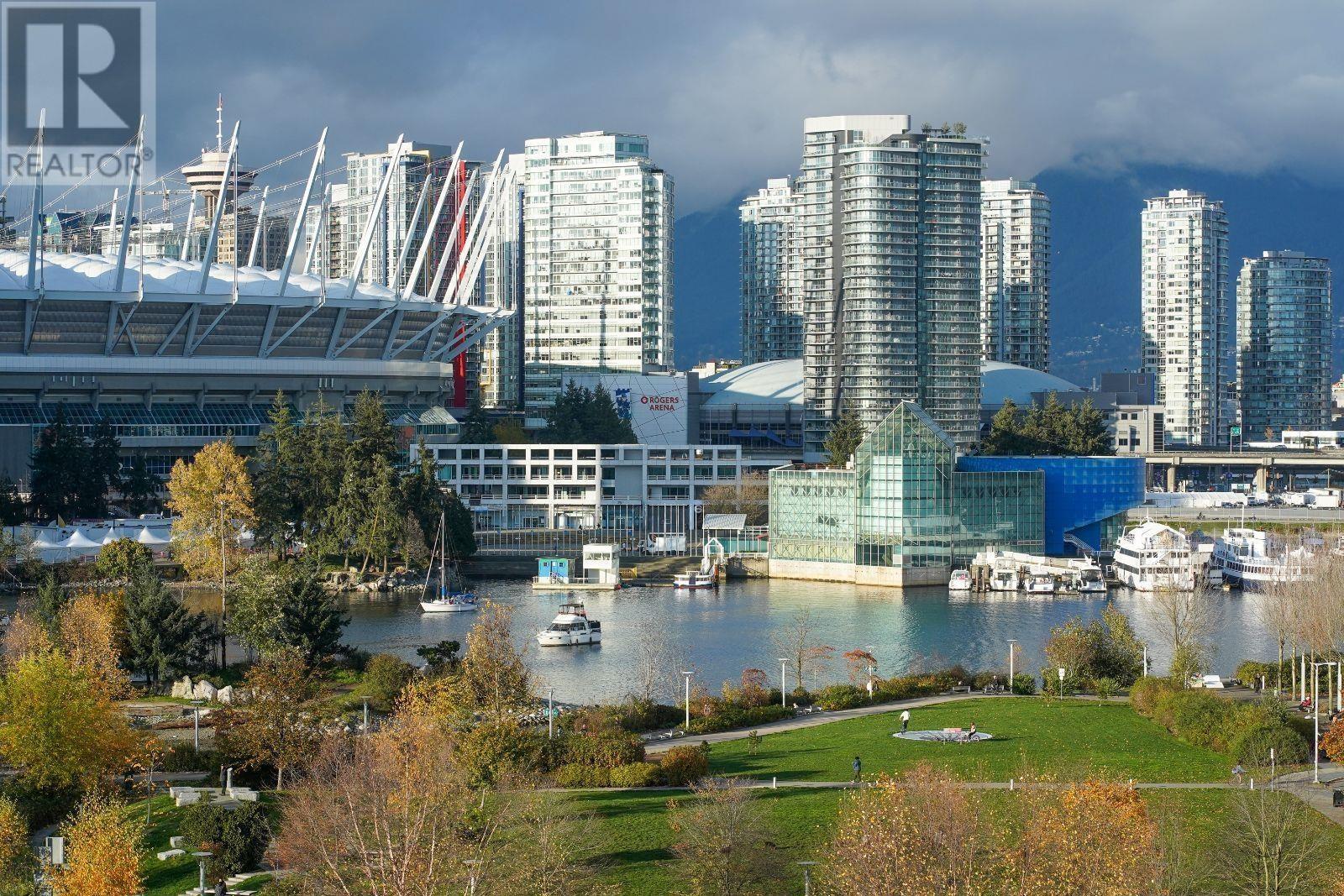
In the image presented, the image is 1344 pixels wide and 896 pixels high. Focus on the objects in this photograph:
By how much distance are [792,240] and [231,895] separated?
13956 centimetres

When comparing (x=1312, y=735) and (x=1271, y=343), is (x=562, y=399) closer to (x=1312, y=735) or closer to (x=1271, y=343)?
(x=1312, y=735)

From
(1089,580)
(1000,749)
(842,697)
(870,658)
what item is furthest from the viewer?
(1089,580)

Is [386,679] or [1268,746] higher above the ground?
[386,679]

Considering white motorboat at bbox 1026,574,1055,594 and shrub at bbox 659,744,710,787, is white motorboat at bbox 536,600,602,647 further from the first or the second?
shrub at bbox 659,744,710,787

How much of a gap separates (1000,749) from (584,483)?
165 ft

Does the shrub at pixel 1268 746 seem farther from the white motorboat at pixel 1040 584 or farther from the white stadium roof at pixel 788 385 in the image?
the white stadium roof at pixel 788 385

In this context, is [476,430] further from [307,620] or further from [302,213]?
[307,620]

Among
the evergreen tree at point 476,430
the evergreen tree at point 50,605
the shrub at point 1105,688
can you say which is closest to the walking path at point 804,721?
the shrub at point 1105,688

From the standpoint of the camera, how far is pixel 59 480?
71812 mm

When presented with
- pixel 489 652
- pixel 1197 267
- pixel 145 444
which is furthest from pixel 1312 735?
pixel 1197 267

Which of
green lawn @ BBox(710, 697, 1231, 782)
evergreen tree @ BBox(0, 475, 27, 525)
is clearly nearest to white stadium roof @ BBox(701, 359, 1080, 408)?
evergreen tree @ BBox(0, 475, 27, 525)

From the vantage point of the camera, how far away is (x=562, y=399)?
315 ft

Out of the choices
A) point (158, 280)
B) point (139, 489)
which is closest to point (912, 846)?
point (139, 489)

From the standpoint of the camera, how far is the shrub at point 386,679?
37.8 m
